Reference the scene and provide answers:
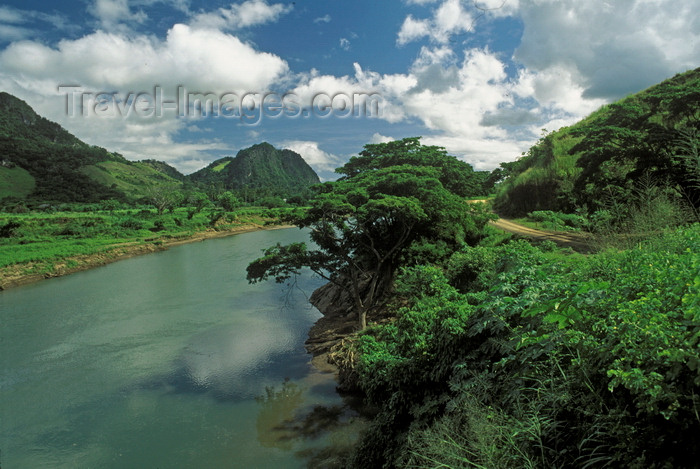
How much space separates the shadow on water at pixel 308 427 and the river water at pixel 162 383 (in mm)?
46

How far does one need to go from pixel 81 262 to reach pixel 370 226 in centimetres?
3174

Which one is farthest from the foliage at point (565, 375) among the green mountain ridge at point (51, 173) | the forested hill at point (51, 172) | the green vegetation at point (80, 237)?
the forested hill at point (51, 172)

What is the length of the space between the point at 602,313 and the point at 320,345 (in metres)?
12.7

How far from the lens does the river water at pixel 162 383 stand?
943cm

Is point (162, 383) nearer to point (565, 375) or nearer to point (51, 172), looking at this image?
point (565, 375)

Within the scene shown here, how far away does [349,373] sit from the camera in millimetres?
11812

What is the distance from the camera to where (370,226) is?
50.8ft

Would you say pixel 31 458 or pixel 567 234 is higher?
pixel 567 234

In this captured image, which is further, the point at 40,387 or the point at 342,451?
the point at 40,387

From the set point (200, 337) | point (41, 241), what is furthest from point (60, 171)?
point (200, 337)

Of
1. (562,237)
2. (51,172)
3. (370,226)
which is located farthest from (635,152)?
(51,172)

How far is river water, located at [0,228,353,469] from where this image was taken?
30.9 ft

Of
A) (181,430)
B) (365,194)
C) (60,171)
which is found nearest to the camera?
(181,430)

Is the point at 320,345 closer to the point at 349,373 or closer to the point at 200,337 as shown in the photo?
the point at 349,373
